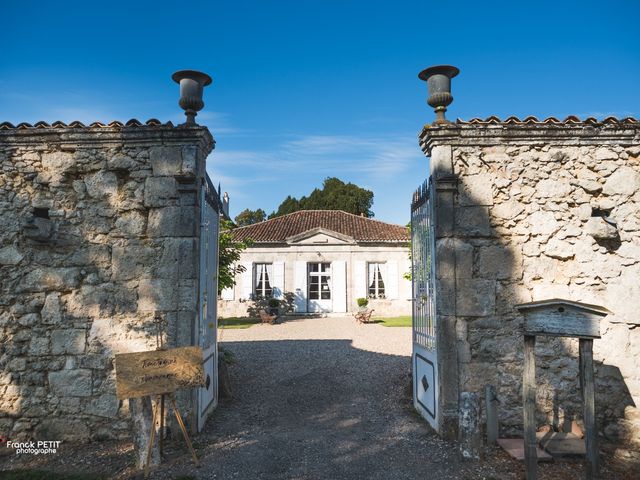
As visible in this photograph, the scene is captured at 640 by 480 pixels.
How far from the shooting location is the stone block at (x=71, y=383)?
4.51 meters

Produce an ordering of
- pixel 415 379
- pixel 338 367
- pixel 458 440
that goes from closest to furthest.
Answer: pixel 458 440 → pixel 415 379 → pixel 338 367

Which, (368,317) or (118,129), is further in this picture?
(368,317)

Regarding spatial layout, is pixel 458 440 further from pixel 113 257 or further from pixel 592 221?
pixel 113 257

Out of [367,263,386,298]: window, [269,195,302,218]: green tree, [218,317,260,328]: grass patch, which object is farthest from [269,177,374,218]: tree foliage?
[218,317,260,328]: grass patch

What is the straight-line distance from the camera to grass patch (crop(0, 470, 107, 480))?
366 cm

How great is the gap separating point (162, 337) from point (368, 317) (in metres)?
10.6

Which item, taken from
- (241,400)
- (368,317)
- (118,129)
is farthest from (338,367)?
(368,317)

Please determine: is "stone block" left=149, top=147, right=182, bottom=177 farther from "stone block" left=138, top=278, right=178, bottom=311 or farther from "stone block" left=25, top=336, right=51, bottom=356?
"stone block" left=25, top=336, right=51, bottom=356

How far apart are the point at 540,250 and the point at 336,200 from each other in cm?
2871

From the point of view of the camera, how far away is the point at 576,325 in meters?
3.56

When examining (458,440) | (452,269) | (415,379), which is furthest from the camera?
(415,379)

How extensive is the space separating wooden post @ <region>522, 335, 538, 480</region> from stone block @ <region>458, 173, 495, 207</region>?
5.28 feet

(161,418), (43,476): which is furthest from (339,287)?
(43,476)

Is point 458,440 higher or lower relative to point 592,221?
lower
